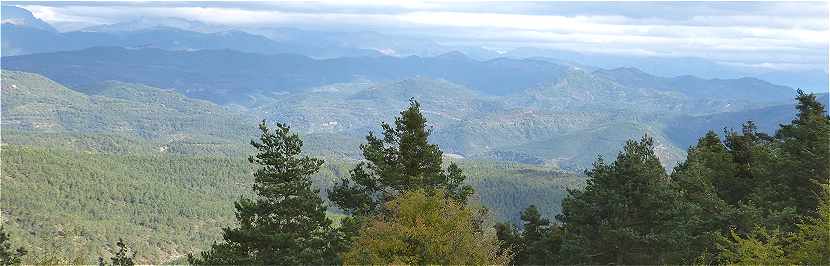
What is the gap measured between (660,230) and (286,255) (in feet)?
67.7

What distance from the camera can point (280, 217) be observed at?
3244cm

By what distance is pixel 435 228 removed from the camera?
2472 centimetres

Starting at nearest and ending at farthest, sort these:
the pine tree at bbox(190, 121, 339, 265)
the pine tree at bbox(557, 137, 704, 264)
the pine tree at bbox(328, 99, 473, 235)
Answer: the pine tree at bbox(190, 121, 339, 265) < the pine tree at bbox(328, 99, 473, 235) < the pine tree at bbox(557, 137, 704, 264)

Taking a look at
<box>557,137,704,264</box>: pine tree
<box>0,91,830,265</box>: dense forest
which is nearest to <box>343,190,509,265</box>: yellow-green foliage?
<box>0,91,830,265</box>: dense forest

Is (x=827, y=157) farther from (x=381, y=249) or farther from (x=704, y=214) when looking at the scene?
(x=381, y=249)

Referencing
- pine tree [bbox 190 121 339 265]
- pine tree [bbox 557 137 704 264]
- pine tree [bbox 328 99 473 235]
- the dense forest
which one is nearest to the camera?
the dense forest

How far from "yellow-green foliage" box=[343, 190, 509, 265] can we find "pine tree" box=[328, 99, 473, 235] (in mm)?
6947

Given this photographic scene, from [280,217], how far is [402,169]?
6.03 metres

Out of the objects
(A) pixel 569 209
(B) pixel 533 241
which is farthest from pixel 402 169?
(B) pixel 533 241

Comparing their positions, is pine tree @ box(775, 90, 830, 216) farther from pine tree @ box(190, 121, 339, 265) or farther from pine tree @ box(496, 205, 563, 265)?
pine tree @ box(190, 121, 339, 265)

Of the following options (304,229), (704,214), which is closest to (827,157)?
(704,214)

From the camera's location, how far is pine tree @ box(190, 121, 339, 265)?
1261 inches

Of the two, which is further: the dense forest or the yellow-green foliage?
the dense forest

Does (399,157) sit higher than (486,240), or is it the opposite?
(399,157)
